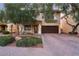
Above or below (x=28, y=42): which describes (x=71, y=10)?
above

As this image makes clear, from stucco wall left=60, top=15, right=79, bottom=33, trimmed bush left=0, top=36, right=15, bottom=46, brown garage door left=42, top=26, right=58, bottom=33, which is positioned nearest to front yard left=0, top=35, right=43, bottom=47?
trimmed bush left=0, top=36, right=15, bottom=46

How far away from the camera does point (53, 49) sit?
205 cm

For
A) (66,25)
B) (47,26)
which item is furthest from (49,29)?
(66,25)

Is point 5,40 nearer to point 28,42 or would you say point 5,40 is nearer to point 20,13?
point 28,42

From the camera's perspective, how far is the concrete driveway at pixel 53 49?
2039 mm

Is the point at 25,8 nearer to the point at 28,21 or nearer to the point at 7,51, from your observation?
the point at 28,21

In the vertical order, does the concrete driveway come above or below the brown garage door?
below

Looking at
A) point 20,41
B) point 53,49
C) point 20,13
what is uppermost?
point 20,13

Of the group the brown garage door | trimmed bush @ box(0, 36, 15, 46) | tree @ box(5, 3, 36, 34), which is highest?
tree @ box(5, 3, 36, 34)

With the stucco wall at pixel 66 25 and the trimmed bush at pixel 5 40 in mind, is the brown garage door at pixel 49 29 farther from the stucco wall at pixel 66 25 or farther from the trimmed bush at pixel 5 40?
the trimmed bush at pixel 5 40

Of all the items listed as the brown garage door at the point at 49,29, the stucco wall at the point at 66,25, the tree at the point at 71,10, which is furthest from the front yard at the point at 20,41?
the tree at the point at 71,10

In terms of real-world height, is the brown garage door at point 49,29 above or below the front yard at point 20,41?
above

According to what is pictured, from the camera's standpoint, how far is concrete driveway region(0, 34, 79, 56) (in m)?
2.04

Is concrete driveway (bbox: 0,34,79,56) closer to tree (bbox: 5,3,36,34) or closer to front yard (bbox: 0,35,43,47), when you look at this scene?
front yard (bbox: 0,35,43,47)
